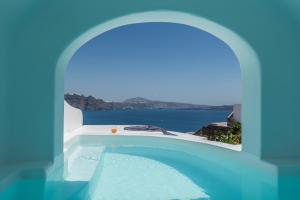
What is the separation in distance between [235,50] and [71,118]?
6106mm

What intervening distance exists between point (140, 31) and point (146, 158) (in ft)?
60.0

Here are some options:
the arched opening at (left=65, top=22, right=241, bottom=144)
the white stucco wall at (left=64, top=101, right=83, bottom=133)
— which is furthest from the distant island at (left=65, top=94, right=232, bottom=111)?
the white stucco wall at (left=64, top=101, right=83, bottom=133)

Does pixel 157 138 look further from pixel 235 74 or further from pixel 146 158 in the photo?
pixel 235 74

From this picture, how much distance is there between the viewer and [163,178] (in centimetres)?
582

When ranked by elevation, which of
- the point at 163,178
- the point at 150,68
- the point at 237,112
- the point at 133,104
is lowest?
the point at 163,178

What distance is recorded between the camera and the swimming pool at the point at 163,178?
4320mm

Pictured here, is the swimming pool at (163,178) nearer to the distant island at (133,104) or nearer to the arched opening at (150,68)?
the arched opening at (150,68)

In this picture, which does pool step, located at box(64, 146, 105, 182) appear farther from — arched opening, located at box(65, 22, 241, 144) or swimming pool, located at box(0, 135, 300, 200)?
arched opening, located at box(65, 22, 241, 144)

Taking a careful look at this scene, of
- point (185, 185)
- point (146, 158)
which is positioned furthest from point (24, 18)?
point (146, 158)

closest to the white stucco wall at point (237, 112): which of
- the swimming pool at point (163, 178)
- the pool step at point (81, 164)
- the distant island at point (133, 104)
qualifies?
the swimming pool at point (163, 178)

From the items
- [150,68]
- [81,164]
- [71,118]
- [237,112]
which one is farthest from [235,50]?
[150,68]

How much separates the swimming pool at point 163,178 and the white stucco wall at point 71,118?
3.33 ft

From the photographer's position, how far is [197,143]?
7.60 metres

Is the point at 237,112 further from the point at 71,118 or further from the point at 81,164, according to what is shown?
the point at 81,164
